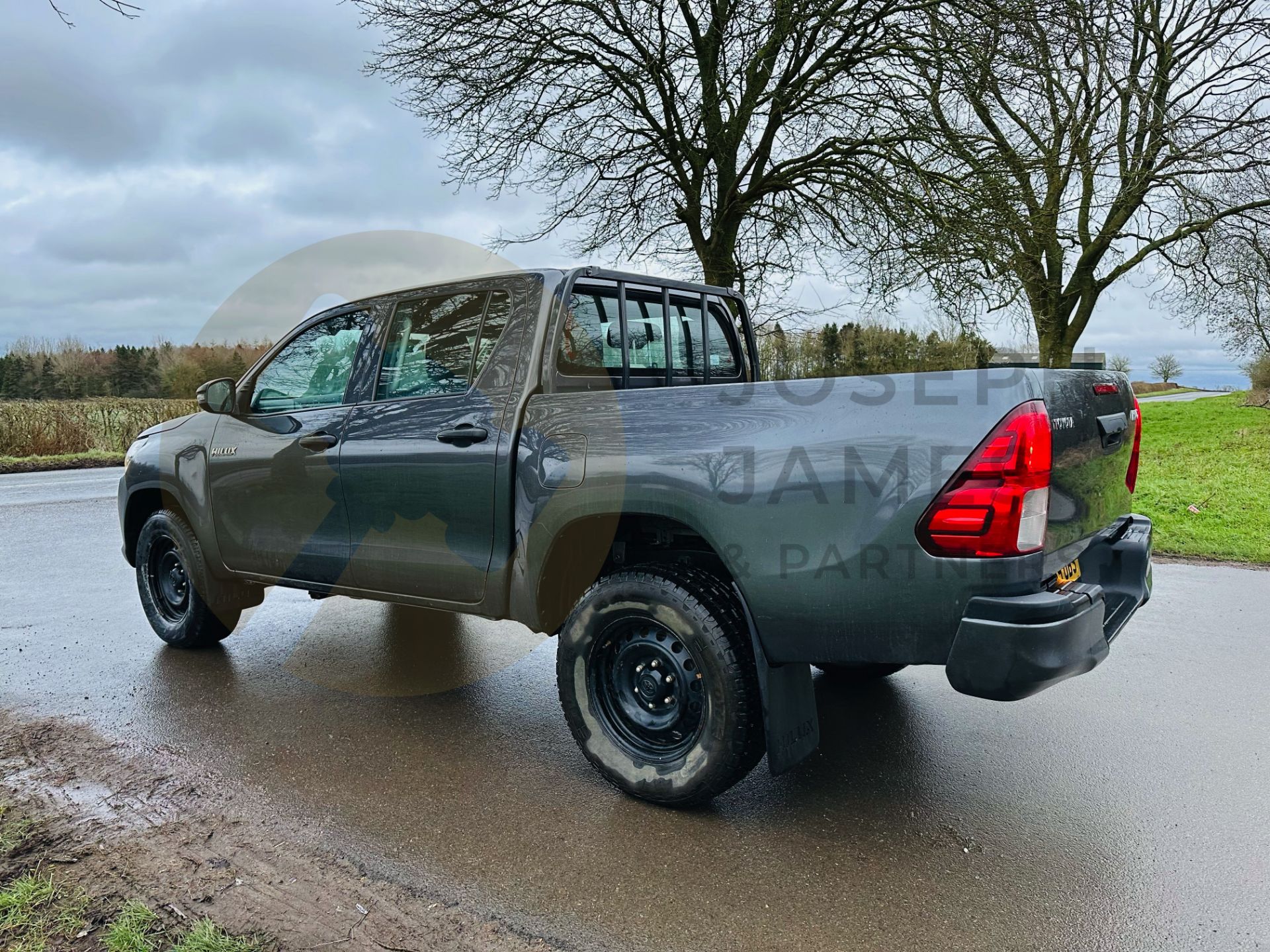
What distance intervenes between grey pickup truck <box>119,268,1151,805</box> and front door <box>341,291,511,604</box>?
1 cm

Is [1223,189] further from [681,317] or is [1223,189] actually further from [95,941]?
[95,941]

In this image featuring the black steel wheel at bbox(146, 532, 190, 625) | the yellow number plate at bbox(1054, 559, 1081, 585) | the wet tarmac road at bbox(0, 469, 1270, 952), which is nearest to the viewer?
the wet tarmac road at bbox(0, 469, 1270, 952)

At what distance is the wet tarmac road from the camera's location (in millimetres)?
2703

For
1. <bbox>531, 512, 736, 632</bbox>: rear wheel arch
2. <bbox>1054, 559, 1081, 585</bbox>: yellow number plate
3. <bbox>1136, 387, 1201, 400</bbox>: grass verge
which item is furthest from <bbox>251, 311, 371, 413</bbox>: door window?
<bbox>1136, 387, 1201, 400</bbox>: grass verge

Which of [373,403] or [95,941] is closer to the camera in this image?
[95,941]

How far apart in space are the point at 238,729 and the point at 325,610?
247cm

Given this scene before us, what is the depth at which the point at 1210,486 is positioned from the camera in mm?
12227

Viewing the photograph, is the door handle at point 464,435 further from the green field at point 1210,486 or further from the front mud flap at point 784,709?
the green field at point 1210,486

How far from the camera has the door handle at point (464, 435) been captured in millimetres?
3812

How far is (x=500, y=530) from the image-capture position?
3773 millimetres

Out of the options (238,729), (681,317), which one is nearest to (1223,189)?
(681,317)

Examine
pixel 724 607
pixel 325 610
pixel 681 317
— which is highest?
pixel 681 317

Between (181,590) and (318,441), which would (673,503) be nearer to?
(318,441)

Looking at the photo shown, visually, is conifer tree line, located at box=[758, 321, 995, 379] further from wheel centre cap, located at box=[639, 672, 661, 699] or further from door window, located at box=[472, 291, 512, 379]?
wheel centre cap, located at box=[639, 672, 661, 699]
